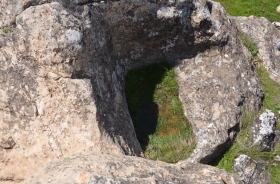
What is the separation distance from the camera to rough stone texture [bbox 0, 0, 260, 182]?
6297mm

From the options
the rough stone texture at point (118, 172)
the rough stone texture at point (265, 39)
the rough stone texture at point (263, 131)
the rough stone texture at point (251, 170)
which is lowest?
the rough stone texture at point (251, 170)

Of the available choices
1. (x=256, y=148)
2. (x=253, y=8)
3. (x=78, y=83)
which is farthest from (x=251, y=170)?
(x=253, y=8)

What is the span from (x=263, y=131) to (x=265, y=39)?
2823 mm

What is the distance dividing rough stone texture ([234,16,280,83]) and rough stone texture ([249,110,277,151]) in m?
1.39

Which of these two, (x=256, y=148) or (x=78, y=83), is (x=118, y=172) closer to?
(x=78, y=83)

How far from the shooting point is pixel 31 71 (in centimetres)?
646

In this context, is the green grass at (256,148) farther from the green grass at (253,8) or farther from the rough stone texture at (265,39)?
the green grass at (253,8)

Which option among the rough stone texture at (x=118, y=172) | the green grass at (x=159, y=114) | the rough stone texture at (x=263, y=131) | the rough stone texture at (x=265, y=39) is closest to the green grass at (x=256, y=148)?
the rough stone texture at (x=263, y=131)

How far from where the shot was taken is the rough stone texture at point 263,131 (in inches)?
332

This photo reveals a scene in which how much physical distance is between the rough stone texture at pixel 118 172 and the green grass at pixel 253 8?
25.8 feet

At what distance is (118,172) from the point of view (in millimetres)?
5023

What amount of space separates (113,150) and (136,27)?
9.66 ft

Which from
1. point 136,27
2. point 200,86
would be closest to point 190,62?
point 200,86

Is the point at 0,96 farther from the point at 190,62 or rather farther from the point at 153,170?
the point at 190,62
